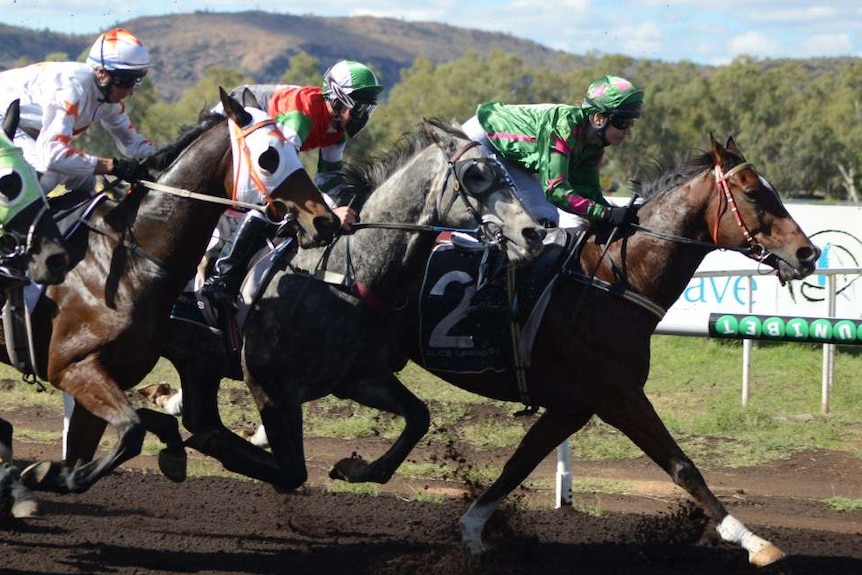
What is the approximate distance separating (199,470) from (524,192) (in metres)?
3.02

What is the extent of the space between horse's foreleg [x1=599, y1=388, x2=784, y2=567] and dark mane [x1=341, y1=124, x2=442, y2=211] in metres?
1.54

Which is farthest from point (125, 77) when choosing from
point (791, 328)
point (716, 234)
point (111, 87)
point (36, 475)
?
point (791, 328)

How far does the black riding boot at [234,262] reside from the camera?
5641mm

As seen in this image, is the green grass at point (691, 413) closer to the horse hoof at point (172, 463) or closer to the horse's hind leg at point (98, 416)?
Answer: the horse hoof at point (172, 463)

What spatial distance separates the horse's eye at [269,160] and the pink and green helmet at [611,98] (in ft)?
5.83

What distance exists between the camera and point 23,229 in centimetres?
522

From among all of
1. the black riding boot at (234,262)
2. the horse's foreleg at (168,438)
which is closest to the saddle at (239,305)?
the black riding boot at (234,262)

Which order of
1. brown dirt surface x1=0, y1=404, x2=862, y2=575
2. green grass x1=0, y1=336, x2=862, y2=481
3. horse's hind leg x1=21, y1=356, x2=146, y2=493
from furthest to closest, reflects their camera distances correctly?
green grass x1=0, y1=336, x2=862, y2=481, brown dirt surface x1=0, y1=404, x2=862, y2=575, horse's hind leg x1=21, y1=356, x2=146, y2=493

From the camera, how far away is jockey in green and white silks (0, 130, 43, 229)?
520 cm

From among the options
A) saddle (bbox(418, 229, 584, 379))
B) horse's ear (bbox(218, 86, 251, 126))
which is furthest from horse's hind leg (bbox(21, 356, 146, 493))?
saddle (bbox(418, 229, 584, 379))

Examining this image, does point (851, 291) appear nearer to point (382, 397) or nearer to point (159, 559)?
point (382, 397)

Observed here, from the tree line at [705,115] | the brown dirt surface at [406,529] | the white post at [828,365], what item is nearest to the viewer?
the brown dirt surface at [406,529]

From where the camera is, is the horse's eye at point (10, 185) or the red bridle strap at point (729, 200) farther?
the red bridle strap at point (729, 200)

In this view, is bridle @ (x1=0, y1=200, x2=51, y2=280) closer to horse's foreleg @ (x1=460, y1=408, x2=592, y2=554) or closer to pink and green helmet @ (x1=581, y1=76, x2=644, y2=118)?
horse's foreleg @ (x1=460, y1=408, x2=592, y2=554)
